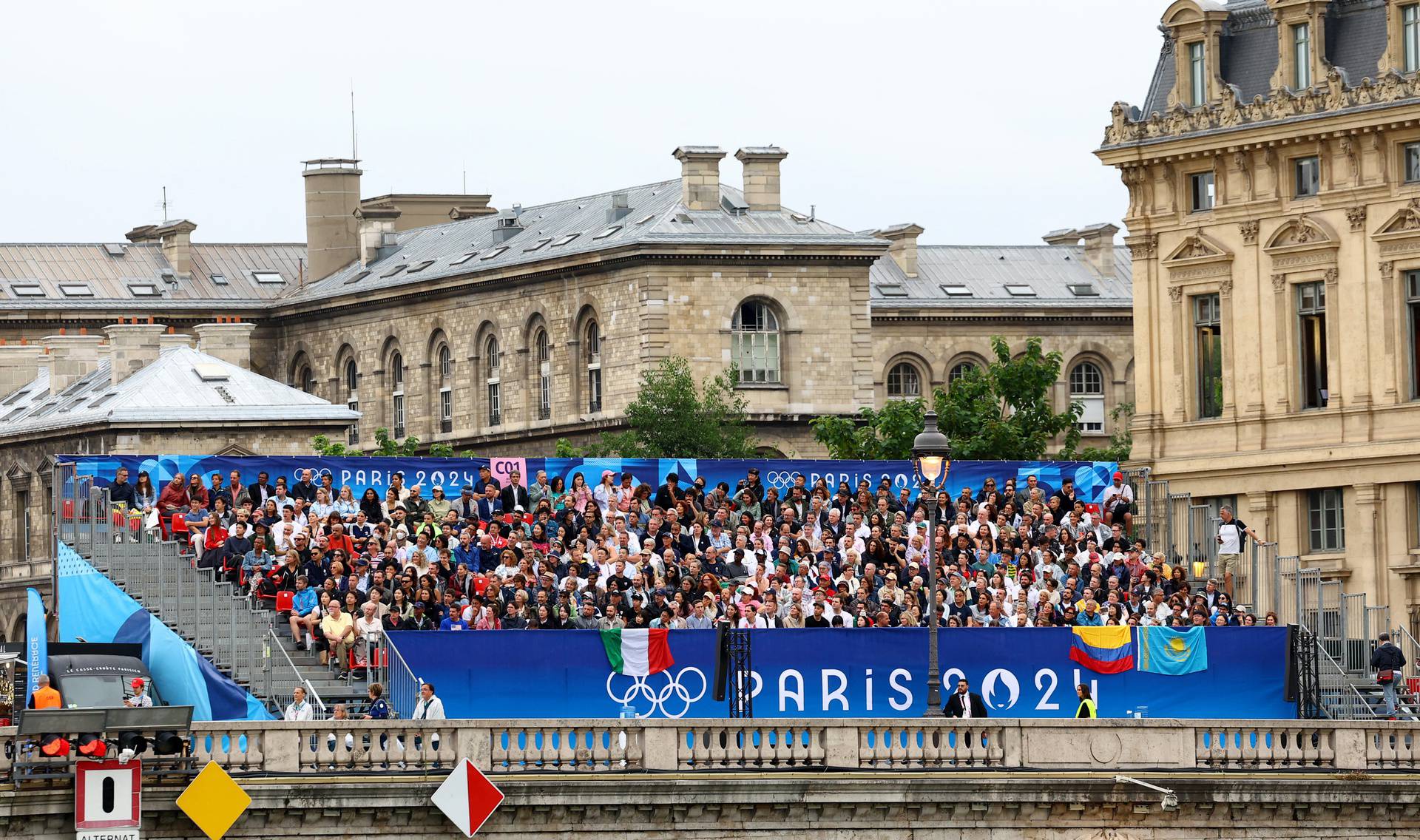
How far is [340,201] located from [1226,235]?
60353 millimetres

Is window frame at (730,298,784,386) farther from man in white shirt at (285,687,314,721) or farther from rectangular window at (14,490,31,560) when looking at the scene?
man in white shirt at (285,687,314,721)

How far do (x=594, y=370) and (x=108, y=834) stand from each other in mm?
67230

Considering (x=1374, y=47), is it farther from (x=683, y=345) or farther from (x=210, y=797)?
(x=683, y=345)

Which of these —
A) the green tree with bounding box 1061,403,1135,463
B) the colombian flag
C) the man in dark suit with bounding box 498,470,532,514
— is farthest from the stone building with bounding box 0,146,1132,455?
the colombian flag

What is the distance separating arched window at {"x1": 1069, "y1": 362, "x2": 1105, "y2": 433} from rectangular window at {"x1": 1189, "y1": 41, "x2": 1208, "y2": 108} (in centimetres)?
4963

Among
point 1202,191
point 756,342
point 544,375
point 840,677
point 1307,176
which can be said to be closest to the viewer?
point 840,677

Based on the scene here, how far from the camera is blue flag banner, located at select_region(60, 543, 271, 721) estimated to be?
174ft

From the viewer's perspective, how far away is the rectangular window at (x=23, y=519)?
343 feet

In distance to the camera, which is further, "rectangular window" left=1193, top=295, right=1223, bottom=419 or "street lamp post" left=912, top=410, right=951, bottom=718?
"rectangular window" left=1193, top=295, right=1223, bottom=419

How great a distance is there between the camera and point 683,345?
111 meters

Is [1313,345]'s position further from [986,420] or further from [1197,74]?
[986,420]

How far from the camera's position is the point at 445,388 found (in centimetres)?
11888

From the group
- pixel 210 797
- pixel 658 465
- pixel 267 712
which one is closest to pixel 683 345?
pixel 658 465

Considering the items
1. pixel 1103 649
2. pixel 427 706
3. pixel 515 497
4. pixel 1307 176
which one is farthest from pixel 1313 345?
pixel 427 706
